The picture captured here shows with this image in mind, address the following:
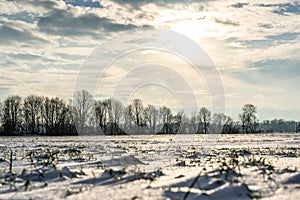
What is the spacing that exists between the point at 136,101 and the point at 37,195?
104 metres

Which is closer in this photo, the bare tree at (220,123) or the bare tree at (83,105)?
the bare tree at (83,105)

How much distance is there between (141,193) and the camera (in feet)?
17.9

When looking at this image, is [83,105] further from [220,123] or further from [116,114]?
[220,123]

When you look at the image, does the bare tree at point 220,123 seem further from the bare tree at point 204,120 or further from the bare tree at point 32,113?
the bare tree at point 32,113

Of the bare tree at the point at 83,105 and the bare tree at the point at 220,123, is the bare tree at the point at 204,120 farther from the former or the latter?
the bare tree at the point at 83,105

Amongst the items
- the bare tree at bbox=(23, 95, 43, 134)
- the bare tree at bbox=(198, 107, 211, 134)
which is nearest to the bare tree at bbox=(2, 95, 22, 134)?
the bare tree at bbox=(23, 95, 43, 134)

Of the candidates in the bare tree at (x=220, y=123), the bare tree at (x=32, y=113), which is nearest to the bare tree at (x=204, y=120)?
the bare tree at (x=220, y=123)

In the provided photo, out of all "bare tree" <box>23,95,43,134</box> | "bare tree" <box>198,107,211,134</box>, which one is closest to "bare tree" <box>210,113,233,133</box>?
"bare tree" <box>198,107,211,134</box>

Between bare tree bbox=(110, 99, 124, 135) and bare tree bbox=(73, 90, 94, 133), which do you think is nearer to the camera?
bare tree bbox=(73, 90, 94, 133)

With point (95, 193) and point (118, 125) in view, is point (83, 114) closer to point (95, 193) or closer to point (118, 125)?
point (118, 125)

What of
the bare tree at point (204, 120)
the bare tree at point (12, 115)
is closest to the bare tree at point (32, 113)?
the bare tree at point (12, 115)

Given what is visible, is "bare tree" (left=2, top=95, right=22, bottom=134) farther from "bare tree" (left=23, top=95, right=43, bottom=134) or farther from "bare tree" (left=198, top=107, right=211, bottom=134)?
"bare tree" (left=198, top=107, right=211, bottom=134)

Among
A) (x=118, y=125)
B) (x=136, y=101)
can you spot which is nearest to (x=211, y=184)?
(x=118, y=125)

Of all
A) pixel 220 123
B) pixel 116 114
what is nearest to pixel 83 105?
pixel 116 114
